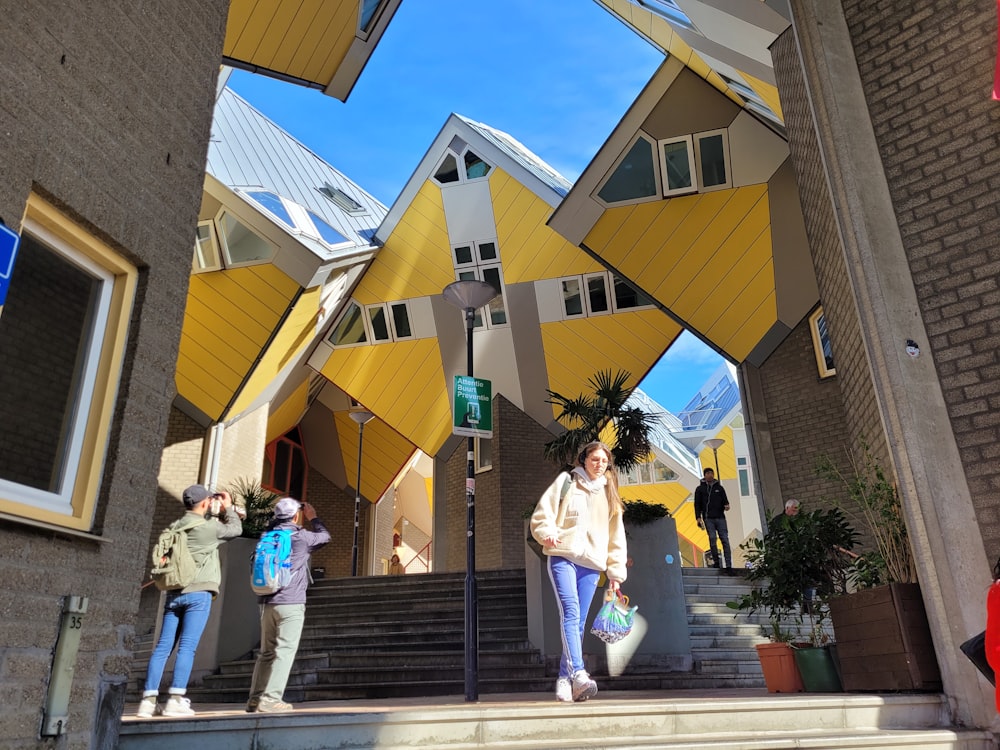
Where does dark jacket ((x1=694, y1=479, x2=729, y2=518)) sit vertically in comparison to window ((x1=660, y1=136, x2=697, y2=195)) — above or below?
below

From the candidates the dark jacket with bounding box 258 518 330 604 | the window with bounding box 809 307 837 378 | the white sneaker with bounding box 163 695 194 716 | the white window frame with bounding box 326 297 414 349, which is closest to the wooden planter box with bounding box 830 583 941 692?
the dark jacket with bounding box 258 518 330 604

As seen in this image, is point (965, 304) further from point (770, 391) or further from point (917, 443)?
point (770, 391)

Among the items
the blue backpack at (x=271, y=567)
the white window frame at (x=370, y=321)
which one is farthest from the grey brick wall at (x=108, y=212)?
the white window frame at (x=370, y=321)

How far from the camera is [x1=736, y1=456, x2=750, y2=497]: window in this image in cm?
2864

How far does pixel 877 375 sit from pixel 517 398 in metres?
12.5

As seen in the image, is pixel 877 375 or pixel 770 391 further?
pixel 770 391

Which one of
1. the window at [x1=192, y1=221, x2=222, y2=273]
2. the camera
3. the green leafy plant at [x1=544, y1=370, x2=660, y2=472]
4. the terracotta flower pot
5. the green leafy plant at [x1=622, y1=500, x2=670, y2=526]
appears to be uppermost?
the window at [x1=192, y1=221, x2=222, y2=273]

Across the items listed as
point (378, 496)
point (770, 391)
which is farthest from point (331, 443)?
point (770, 391)

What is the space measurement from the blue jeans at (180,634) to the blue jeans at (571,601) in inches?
88.8

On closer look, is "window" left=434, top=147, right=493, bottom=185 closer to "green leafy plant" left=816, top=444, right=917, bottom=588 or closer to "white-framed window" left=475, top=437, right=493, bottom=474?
"white-framed window" left=475, top=437, right=493, bottom=474

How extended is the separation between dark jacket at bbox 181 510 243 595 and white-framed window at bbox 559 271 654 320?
38.3ft

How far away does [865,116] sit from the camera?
18.3ft

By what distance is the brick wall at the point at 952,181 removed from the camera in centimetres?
472

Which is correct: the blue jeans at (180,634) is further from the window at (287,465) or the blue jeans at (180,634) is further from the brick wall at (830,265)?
the window at (287,465)
